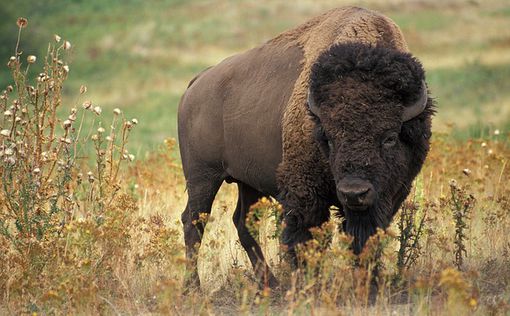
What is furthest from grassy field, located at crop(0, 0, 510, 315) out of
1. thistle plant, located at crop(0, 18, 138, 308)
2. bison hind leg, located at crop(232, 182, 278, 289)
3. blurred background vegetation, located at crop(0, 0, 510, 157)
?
blurred background vegetation, located at crop(0, 0, 510, 157)

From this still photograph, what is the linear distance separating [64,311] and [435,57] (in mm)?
36794

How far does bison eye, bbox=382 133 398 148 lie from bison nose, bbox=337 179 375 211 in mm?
413

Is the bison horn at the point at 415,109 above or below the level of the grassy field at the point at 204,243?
above

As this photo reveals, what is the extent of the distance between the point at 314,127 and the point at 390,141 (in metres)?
0.62

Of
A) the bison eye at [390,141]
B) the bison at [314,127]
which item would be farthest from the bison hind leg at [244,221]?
the bison eye at [390,141]

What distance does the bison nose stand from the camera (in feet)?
19.8

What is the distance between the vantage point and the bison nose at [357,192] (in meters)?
6.04

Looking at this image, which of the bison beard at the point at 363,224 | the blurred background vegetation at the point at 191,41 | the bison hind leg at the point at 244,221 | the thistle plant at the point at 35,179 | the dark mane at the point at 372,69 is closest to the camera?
the dark mane at the point at 372,69

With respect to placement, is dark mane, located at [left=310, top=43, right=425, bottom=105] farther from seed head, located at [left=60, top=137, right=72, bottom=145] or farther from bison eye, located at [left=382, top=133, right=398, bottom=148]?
seed head, located at [left=60, top=137, right=72, bottom=145]

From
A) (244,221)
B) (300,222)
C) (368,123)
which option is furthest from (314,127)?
(244,221)

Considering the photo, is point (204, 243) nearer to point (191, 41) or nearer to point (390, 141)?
point (390, 141)

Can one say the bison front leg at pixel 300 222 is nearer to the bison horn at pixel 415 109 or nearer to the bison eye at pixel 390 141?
the bison eye at pixel 390 141

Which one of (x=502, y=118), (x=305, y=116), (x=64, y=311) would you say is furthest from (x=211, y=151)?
(x=502, y=118)

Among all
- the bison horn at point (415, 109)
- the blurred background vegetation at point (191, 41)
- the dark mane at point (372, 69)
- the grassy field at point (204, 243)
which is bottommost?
the grassy field at point (204, 243)
